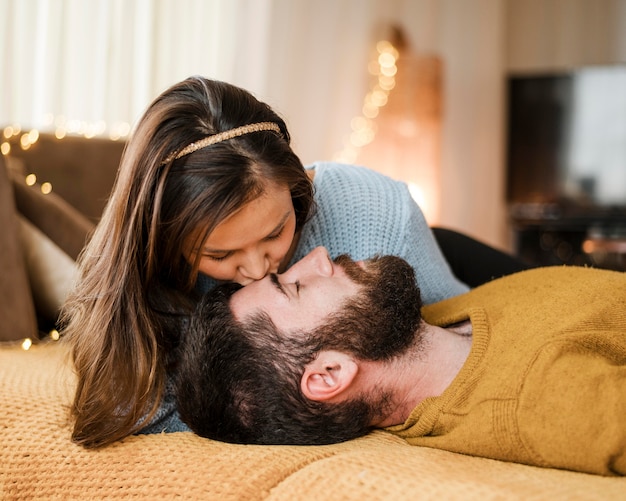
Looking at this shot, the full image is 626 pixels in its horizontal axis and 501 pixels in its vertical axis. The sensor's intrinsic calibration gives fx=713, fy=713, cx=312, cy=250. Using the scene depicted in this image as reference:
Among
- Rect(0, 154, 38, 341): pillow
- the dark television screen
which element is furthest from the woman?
the dark television screen

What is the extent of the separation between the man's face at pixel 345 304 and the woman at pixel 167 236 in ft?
0.32

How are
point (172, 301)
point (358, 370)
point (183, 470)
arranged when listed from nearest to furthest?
point (183, 470)
point (358, 370)
point (172, 301)

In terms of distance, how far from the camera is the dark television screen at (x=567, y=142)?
4270 mm

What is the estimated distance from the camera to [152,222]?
122cm

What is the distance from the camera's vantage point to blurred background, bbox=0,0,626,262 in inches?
116

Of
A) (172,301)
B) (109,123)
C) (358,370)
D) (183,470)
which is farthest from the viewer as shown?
(109,123)

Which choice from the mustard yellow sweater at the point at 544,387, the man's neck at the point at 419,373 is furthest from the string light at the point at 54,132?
the mustard yellow sweater at the point at 544,387

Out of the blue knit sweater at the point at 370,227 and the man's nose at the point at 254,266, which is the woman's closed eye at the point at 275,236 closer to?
the man's nose at the point at 254,266

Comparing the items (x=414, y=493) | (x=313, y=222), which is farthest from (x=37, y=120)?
(x=414, y=493)

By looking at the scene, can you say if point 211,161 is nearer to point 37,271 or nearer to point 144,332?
point 144,332

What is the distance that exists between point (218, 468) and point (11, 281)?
94 cm

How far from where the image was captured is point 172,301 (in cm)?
136

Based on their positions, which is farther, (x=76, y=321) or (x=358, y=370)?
(x=76, y=321)

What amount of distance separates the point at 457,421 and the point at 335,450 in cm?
18
